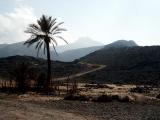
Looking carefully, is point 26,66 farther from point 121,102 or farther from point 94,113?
point 94,113

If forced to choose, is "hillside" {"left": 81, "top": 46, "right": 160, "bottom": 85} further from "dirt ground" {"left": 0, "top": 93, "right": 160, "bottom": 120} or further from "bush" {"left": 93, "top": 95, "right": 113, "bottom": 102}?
"dirt ground" {"left": 0, "top": 93, "right": 160, "bottom": 120}

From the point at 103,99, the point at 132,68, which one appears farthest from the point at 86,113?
the point at 132,68

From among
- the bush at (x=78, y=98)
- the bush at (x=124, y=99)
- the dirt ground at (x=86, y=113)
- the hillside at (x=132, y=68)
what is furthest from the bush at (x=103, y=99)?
the hillside at (x=132, y=68)

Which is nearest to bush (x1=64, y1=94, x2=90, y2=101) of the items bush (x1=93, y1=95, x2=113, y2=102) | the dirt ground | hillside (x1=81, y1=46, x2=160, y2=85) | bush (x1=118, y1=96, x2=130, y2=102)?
bush (x1=93, y1=95, x2=113, y2=102)

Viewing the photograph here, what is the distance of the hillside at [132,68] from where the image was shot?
269 ft

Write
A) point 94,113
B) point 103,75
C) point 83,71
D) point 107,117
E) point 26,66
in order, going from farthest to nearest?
point 83,71 < point 103,75 < point 26,66 < point 94,113 < point 107,117

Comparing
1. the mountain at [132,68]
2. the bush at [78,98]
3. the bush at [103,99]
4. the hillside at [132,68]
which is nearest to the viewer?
the bush at [103,99]

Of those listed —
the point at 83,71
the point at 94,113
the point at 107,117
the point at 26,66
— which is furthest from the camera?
the point at 83,71

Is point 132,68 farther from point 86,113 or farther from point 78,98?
point 86,113

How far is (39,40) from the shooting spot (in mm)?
45688

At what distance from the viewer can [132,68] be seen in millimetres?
100625

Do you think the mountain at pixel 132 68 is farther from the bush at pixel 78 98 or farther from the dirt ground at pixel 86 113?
the dirt ground at pixel 86 113

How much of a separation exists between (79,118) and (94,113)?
107 inches

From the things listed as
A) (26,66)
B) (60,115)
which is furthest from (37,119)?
(26,66)
